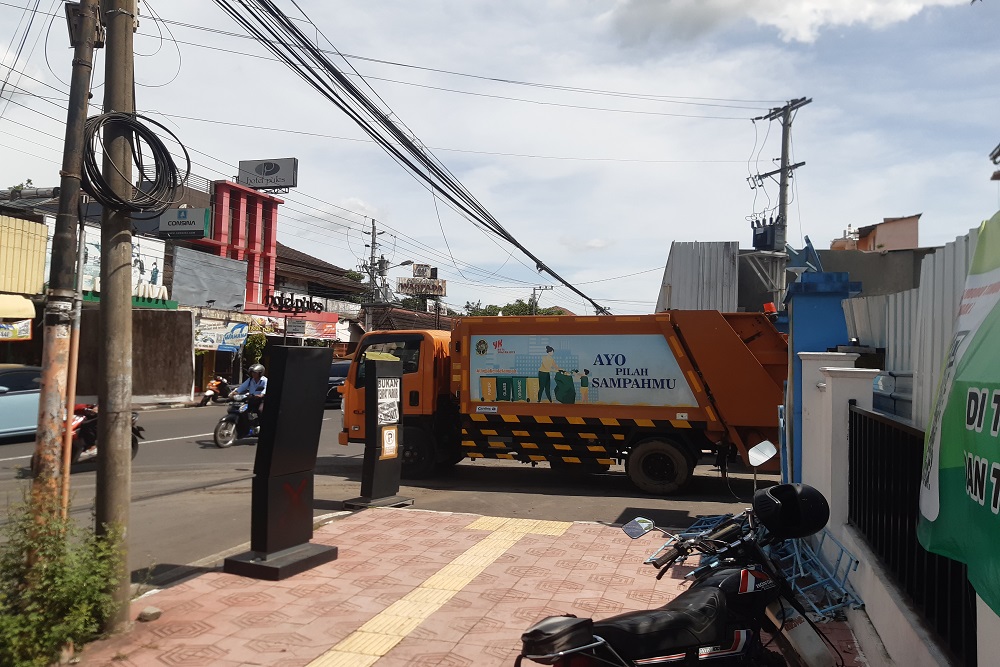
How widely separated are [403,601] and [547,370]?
5503mm

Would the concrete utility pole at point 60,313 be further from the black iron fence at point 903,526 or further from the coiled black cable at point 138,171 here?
the black iron fence at point 903,526

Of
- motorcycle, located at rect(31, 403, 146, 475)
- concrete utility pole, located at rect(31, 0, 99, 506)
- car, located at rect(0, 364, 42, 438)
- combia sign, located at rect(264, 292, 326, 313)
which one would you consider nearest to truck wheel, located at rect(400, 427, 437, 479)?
motorcycle, located at rect(31, 403, 146, 475)

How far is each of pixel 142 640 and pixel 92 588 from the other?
1.69 feet

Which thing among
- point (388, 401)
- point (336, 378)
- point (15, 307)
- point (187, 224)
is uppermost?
point (187, 224)

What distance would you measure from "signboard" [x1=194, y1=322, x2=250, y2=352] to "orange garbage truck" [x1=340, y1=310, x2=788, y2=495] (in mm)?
16911

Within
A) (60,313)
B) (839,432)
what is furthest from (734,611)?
(60,313)

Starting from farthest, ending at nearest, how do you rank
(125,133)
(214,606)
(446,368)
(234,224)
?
(234,224), (446,368), (214,606), (125,133)

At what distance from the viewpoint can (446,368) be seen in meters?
11.8

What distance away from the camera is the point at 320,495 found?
10055 millimetres

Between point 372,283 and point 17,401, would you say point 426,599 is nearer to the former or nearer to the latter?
point 17,401

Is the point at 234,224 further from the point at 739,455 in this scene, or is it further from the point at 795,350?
the point at 795,350


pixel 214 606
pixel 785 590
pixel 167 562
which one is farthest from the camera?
pixel 167 562

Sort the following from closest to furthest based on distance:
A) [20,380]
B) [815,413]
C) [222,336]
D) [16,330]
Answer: [815,413]
[20,380]
[16,330]
[222,336]

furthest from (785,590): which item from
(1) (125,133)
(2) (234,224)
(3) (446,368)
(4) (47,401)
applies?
(2) (234,224)
